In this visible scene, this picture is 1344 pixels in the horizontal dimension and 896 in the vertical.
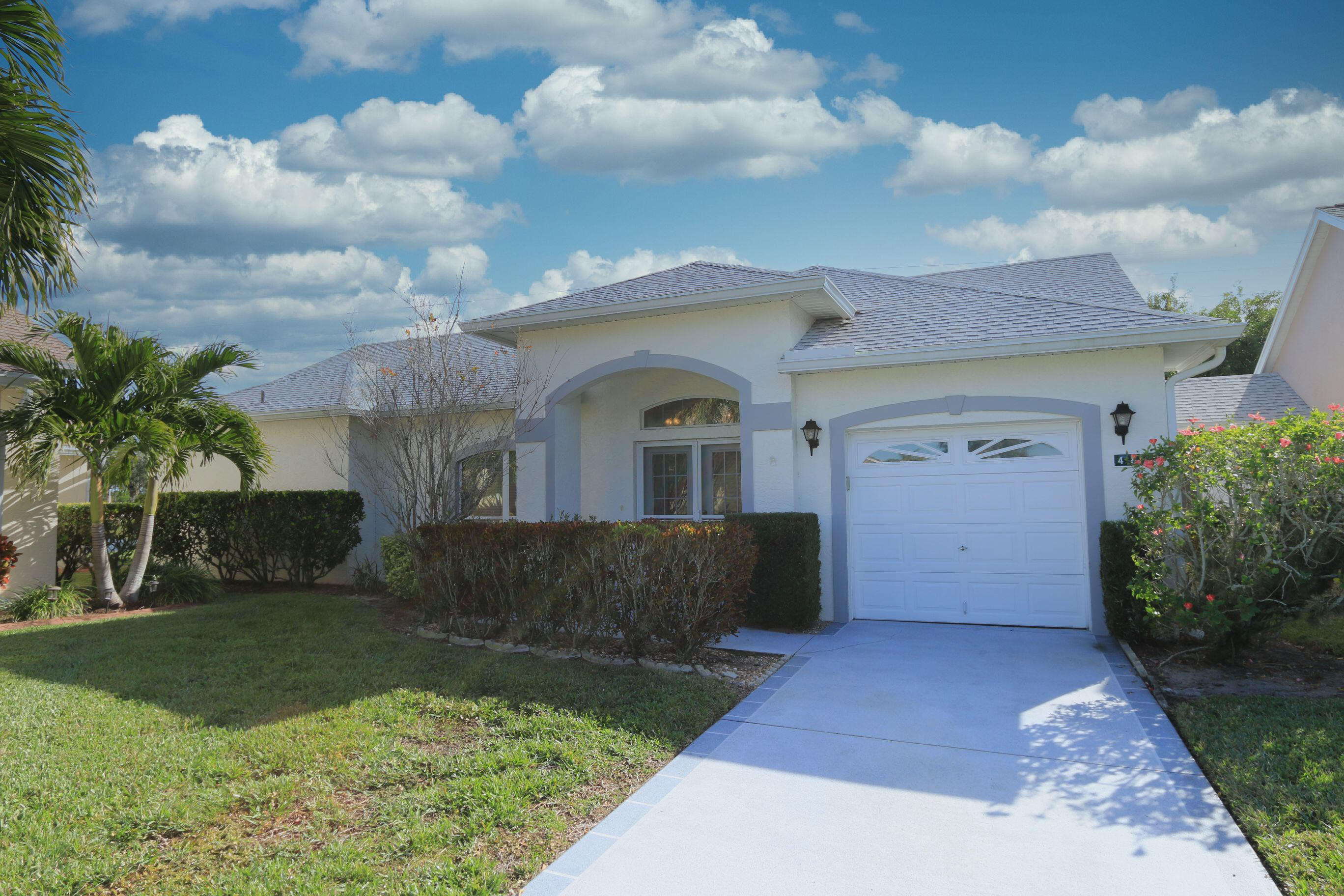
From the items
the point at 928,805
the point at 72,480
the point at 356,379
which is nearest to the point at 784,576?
the point at 928,805

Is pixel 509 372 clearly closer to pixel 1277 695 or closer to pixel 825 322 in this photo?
pixel 825 322

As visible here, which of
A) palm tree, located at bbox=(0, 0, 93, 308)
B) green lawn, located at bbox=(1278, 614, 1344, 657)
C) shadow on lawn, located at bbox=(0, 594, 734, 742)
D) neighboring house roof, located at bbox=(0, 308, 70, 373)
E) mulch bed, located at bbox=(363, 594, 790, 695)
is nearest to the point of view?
palm tree, located at bbox=(0, 0, 93, 308)

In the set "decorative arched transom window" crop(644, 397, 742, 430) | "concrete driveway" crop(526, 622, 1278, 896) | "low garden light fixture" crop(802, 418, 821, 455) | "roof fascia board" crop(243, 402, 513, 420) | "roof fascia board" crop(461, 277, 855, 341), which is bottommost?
"concrete driveway" crop(526, 622, 1278, 896)

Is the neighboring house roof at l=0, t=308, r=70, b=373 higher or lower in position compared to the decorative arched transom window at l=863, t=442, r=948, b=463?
higher

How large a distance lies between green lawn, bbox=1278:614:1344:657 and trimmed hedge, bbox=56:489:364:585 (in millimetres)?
13293

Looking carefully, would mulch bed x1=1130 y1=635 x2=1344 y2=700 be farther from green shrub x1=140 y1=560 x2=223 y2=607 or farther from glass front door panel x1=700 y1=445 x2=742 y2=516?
green shrub x1=140 y1=560 x2=223 y2=607

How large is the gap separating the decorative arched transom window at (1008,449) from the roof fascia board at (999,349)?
3.42 feet

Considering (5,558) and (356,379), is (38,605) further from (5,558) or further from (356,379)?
(356,379)

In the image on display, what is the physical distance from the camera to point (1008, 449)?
9.05 meters

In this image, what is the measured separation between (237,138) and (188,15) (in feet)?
9.55

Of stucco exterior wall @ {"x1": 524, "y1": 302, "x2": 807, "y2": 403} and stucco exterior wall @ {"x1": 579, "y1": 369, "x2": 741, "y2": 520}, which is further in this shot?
stucco exterior wall @ {"x1": 579, "y1": 369, "x2": 741, "y2": 520}

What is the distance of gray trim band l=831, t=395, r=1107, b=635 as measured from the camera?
8.43 m

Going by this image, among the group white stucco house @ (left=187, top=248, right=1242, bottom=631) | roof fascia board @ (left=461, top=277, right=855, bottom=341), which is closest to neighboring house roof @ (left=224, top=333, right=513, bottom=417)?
roof fascia board @ (left=461, top=277, right=855, bottom=341)

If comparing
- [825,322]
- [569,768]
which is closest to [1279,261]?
[825,322]
